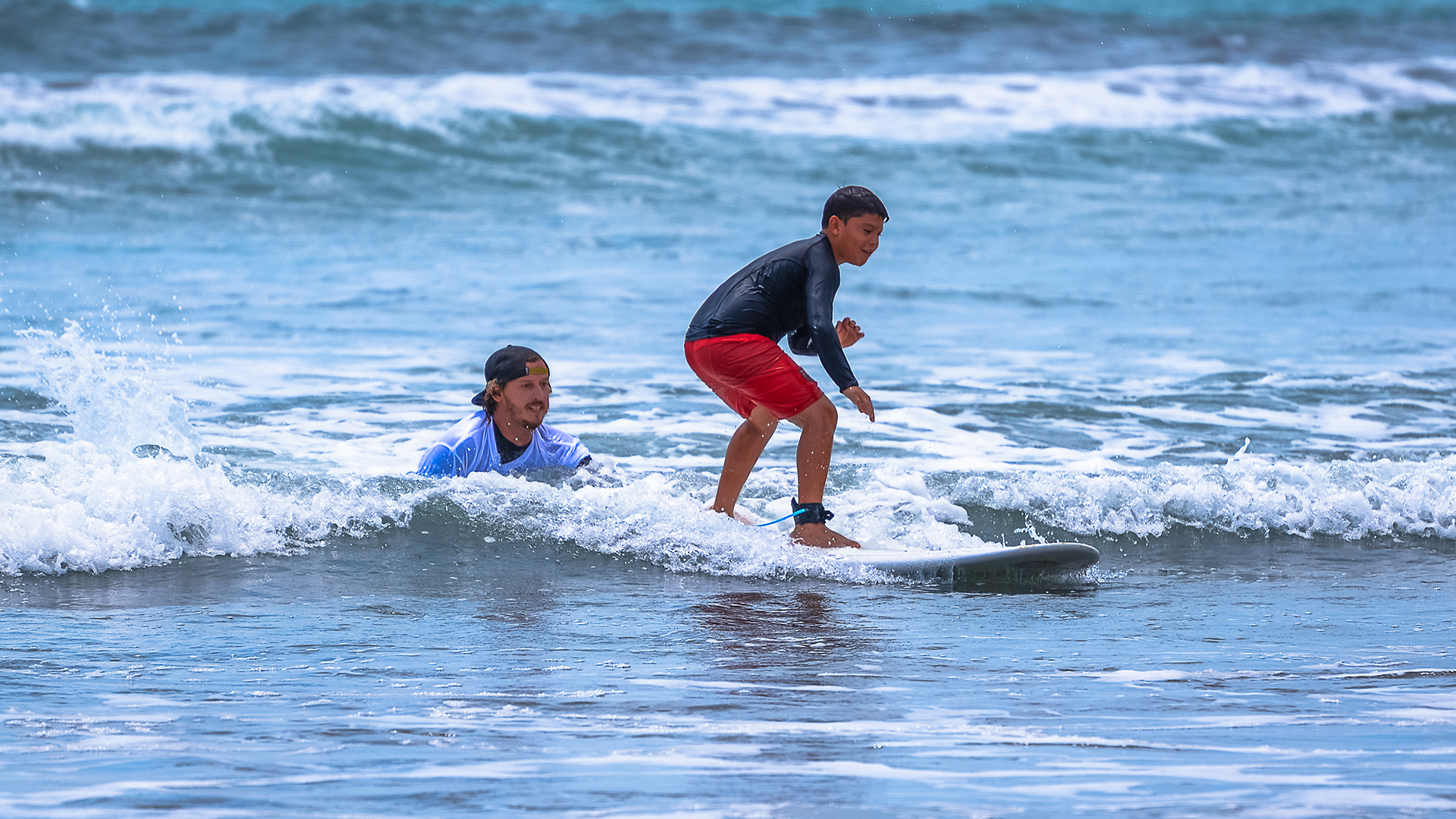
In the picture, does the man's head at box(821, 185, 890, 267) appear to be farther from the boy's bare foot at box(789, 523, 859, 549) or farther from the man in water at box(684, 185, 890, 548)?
the boy's bare foot at box(789, 523, 859, 549)

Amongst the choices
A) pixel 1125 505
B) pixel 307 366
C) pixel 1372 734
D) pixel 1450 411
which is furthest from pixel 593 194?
pixel 1372 734

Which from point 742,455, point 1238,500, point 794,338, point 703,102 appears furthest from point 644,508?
point 703,102

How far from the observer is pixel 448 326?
12.6 m

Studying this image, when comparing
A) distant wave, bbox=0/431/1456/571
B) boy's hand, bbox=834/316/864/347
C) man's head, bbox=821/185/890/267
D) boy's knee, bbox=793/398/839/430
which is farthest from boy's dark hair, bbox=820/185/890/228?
distant wave, bbox=0/431/1456/571

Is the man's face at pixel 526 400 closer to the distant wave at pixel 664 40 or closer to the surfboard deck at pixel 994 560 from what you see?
the surfboard deck at pixel 994 560

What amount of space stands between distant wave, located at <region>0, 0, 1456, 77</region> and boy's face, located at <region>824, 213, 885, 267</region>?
2231 centimetres

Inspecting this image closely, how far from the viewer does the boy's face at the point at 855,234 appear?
6293 millimetres

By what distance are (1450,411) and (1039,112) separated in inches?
692

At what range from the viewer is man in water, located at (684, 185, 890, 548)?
628 cm

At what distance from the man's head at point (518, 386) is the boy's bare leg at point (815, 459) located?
1.14m

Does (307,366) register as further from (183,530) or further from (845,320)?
(845,320)

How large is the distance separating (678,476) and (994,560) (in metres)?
2.20

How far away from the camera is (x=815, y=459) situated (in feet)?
20.7

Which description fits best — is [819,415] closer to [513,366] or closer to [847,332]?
[847,332]
